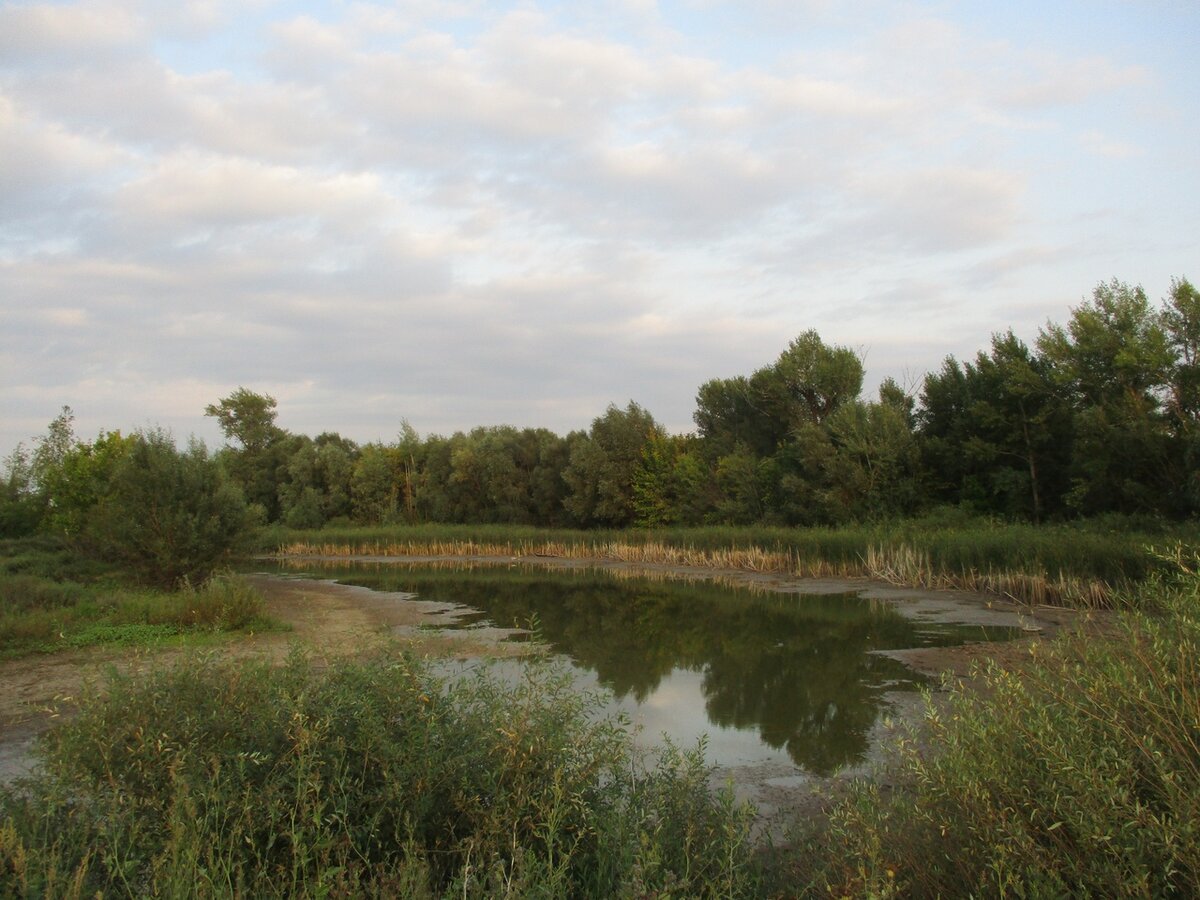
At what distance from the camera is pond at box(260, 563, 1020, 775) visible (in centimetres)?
981

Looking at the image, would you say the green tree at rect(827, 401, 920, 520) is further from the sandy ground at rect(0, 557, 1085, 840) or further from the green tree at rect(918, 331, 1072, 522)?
the sandy ground at rect(0, 557, 1085, 840)

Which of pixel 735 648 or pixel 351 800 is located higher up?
pixel 351 800

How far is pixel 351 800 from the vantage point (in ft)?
14.1

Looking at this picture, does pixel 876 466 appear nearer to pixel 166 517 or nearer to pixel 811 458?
pixel 811 458

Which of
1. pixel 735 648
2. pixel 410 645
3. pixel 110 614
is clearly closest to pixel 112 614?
pixel 110 614

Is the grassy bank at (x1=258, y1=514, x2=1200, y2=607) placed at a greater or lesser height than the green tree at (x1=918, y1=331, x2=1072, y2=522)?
lesser

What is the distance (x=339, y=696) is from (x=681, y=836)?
2.12m

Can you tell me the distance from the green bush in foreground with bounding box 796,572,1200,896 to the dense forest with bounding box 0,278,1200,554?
2110 centimetres

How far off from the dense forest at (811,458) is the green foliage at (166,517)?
8cm

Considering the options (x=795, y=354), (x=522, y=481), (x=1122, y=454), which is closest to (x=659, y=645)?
(x=1122, y=454)

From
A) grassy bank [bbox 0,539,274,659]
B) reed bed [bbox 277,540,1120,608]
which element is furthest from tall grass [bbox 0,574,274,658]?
reed bed [bbox 277,540,1120,608]

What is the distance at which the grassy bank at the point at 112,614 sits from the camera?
45.3 feet

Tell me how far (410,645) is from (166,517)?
1791 centimetres

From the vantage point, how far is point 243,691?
4996 millimetres
